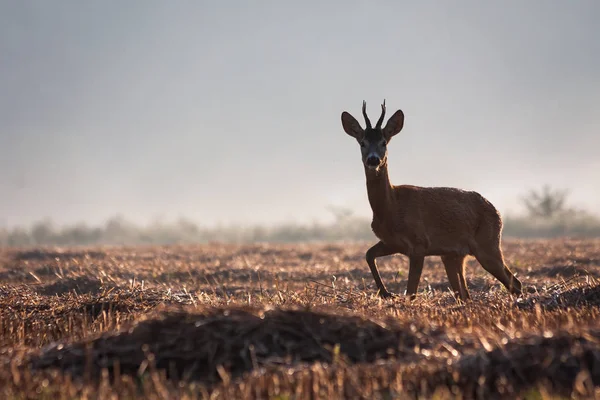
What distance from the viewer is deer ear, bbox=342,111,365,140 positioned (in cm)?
1123

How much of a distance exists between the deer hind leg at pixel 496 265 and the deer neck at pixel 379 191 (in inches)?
71.1

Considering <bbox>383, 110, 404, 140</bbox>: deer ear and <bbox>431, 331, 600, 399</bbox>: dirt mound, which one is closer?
<bbox>431, 331, 600, 399</bbox>: dirt mound

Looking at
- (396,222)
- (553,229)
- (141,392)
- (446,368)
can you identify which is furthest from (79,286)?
(553,229)

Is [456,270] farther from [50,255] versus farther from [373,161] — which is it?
[50,255]

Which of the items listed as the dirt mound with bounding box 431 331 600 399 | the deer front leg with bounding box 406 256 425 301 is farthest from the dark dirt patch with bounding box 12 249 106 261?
the dirt mound with bounding box 431 331 600 399

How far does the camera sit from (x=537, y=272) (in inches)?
627

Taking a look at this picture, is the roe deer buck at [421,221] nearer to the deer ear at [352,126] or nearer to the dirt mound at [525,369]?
the deer ear at [352,126]

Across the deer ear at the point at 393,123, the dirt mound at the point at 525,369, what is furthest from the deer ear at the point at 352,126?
the dirt mound at the point at 525,369

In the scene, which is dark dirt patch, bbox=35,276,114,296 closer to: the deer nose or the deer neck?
the deer neck

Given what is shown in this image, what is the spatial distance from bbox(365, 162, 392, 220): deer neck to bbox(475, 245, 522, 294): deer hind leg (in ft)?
5.93

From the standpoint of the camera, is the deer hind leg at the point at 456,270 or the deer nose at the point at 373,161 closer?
the deer nose at the point at 373,161

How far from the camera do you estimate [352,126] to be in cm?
1134

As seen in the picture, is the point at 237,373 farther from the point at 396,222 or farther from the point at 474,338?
the point at 396,222

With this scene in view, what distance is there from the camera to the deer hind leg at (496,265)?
36.5 ft
